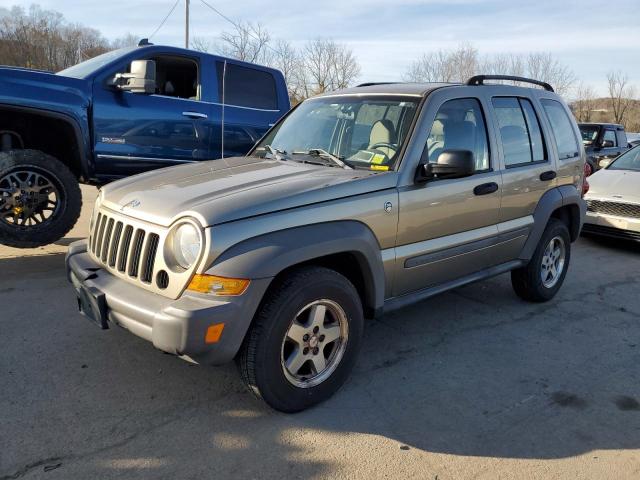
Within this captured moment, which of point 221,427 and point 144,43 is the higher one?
point 144,43

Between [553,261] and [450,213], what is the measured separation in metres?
1.94

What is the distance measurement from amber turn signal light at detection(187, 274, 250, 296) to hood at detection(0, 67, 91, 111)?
3274 millimetres

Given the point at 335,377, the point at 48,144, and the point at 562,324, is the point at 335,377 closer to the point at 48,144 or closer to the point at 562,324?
the point at 562,324

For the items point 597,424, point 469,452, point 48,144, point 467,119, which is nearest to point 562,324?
point 597,424

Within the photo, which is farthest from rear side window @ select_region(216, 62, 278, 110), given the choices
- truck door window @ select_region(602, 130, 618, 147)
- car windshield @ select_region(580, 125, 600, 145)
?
truck door window @ select_region(602, 130, 618, 147)

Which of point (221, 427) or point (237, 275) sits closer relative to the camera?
point (237, 275)

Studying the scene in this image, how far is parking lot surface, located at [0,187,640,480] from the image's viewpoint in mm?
2688

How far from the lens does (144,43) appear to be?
629cm

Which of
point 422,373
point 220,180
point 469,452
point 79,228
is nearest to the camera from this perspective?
point 469,452

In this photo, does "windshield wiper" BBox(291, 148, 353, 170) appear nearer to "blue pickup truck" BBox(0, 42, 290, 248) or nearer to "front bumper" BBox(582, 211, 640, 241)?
"blue pickup truck" BBox(0, 42, 290, 248)

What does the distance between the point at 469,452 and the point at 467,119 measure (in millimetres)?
2381

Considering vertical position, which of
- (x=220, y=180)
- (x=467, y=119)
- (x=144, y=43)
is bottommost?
(x=220, y=180)

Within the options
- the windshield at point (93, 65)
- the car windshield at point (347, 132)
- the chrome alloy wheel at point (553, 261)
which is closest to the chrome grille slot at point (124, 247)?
the car windshield at point (347, 132)

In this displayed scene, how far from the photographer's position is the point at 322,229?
305 cm
